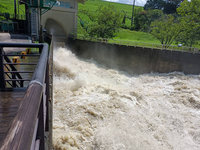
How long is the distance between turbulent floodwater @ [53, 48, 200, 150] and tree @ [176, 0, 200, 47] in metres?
7.20

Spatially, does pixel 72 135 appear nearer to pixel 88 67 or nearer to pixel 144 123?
pixel 144 123

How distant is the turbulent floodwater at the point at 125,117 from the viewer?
6.46 meters

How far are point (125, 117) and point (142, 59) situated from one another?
998 cm

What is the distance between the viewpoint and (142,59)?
17.0 meters

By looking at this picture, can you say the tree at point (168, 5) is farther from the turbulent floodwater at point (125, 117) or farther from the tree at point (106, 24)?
the turbulent floodwater at point (125, 117)

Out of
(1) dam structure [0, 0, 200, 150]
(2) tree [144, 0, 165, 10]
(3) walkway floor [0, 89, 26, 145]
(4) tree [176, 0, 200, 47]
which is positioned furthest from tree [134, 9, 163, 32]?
(3) walkway floor [0, 89, 26, 145]

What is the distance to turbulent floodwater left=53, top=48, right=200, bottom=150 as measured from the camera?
6.46 m

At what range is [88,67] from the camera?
17031mm

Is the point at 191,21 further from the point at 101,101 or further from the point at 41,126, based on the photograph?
the point at 41,126

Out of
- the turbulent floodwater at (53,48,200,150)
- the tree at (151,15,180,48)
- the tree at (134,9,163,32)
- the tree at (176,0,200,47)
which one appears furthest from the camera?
the tree at (134,9,163,32)

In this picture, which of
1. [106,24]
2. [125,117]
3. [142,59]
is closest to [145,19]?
[106,24]

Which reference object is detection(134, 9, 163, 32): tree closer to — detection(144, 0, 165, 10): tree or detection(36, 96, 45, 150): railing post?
detection(144, 0, 165, 10): tree

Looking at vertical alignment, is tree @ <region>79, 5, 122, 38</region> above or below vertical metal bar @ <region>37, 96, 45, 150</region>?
above

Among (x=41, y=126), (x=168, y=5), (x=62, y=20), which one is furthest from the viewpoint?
(x=168, y=5)
